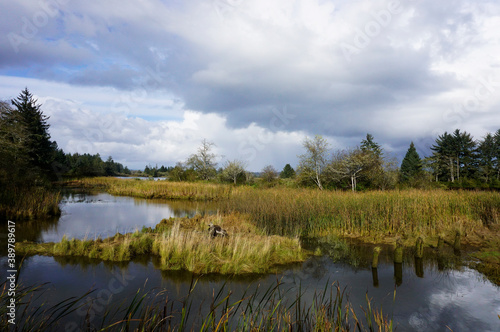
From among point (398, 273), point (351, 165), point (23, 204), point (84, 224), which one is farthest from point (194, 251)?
point (351, 165)

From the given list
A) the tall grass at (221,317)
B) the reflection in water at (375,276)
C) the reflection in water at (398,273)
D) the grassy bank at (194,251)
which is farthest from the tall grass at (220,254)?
the reflection in water at (398,273)

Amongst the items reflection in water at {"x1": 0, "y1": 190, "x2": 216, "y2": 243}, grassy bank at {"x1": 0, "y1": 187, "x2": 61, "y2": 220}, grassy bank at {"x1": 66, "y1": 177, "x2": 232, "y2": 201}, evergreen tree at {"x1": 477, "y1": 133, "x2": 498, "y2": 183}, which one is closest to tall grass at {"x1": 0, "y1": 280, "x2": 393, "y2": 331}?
reflection in water at {"x1": 0, "y1": 190, "x2": 216, "y2": 243}

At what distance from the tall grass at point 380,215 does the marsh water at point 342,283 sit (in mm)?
2573

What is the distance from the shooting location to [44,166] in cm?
3722

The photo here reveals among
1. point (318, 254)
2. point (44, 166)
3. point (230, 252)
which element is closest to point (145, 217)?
point (230, 252)

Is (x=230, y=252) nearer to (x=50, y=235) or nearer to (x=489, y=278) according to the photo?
(x=489, y=278)

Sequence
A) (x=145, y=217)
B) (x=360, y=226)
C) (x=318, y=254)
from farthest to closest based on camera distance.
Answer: (x=145, y=217)
(x=360, y=226)
(x=318, y=254)

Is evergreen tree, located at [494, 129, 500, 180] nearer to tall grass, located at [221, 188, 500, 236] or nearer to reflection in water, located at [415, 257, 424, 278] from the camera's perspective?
tall grass, located at [221, 188, 500, 236]

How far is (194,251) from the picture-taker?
886cm

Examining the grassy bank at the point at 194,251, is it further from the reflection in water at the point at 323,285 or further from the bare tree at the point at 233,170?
the bare tree at the point at 233,170

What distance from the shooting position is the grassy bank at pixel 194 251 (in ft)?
27.9

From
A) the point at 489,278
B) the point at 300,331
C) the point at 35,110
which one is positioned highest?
the point at 35,110

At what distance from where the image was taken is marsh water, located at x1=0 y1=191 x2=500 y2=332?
6069 millimetres

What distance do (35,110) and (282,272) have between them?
42826mm
